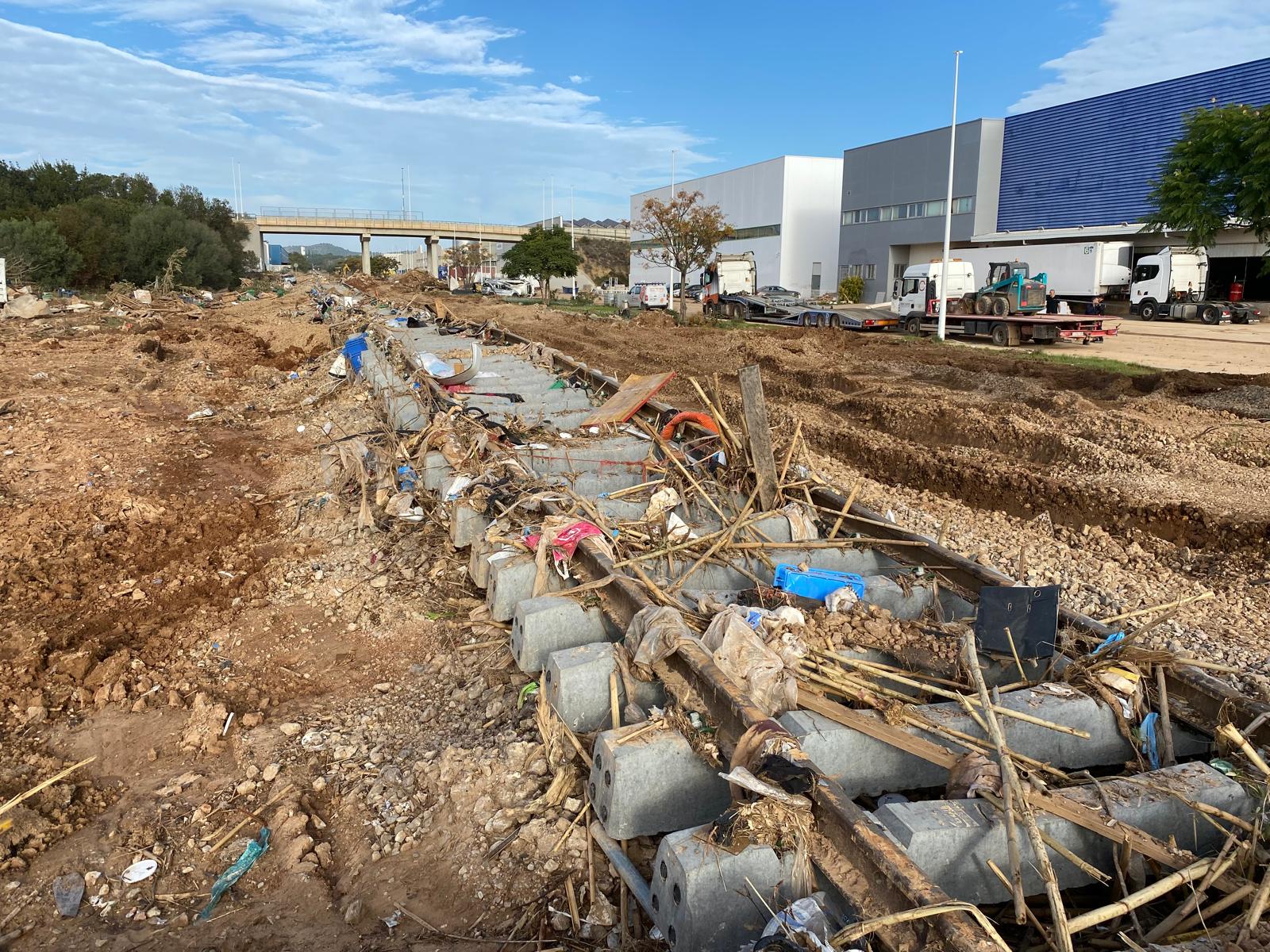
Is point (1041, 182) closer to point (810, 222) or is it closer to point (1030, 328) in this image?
point (810, 222)

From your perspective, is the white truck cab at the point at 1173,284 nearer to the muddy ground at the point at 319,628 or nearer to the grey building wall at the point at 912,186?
the grey building wall at the point at 912,186

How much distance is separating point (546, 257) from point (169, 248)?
22.7 meters

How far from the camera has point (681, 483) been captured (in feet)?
22.7

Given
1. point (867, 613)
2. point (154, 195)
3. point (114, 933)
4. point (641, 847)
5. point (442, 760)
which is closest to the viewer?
point (114, 933)

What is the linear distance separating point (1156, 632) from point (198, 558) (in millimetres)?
7060

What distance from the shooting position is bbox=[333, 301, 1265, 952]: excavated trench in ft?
8.73

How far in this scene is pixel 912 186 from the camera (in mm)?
52719

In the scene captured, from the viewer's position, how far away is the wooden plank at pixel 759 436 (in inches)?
254

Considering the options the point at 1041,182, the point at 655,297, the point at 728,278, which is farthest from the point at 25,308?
the point at 1041,182

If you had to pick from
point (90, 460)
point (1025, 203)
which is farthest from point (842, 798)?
point (1025, 203)

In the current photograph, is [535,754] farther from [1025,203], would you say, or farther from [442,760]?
[1025,203]

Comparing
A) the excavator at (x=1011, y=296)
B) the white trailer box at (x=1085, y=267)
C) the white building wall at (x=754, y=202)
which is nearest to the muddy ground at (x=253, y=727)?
the excavator at (x=1011, y=296)

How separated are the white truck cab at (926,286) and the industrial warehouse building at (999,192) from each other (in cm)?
1018

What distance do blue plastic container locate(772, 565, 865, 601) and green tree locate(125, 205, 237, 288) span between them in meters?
54.1
